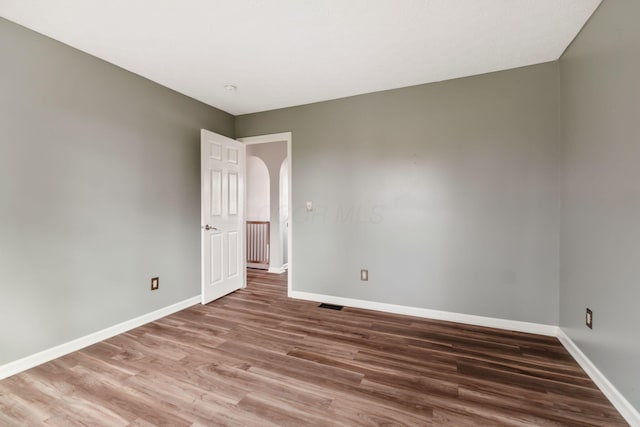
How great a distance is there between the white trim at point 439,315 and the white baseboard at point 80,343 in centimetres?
149

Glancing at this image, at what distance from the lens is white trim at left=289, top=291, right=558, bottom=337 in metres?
2.55

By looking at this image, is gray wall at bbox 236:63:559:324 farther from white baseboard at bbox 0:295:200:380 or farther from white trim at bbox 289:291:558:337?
white baseboard at bbox 0:295:200:380

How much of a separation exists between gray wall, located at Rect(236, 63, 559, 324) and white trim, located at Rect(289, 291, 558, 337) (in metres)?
0.05

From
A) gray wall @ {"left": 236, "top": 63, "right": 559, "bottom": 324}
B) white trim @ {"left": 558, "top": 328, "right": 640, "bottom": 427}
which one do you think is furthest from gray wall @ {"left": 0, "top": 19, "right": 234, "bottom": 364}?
white trim @ {"left": 558, "top": 328, "right": 640, "bottom": 427}

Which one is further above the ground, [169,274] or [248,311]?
[169,274]

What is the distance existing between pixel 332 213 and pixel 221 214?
1.42 metres

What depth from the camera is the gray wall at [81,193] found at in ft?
6.36

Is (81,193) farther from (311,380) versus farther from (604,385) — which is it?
(604,385)

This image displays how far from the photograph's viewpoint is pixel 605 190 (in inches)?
68.3

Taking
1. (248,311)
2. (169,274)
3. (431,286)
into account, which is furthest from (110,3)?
(431,286)

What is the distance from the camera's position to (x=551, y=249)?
248 cm

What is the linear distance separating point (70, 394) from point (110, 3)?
8.23ft

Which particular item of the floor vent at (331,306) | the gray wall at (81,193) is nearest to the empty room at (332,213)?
the gray wall at (81,193)

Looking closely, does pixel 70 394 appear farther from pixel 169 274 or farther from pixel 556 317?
pixel 556 317
